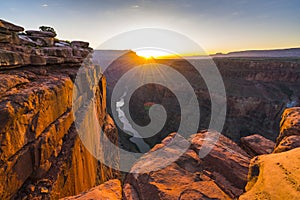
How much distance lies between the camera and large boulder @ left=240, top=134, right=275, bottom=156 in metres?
6.59

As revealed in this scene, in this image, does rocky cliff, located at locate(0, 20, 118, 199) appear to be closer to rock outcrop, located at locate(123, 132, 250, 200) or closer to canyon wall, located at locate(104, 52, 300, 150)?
rock outcrop, located at locate(123, 132, 250, 200)

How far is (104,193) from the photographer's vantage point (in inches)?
138

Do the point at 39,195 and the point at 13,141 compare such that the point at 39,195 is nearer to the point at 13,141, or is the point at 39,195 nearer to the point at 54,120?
the point at 13,141

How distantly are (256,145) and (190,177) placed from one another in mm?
4518

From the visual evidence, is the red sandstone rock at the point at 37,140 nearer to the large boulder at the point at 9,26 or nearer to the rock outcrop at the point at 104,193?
the large boulder at the point at 9,26

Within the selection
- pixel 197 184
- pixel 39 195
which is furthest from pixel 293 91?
pixel 39 195

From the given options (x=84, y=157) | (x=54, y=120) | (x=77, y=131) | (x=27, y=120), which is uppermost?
(x=27, y=120)

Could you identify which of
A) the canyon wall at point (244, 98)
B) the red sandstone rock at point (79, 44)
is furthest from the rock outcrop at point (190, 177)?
the canyon wall at point (244, 98)

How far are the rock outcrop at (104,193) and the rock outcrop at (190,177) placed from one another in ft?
0.61

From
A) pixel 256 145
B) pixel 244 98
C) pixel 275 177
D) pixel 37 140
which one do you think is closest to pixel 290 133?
pixel 256 145

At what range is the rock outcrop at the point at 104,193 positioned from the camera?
3330 mm

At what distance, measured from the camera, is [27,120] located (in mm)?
4434

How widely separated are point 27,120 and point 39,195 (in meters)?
2.03

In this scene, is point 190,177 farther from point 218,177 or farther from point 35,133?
point 35,133
